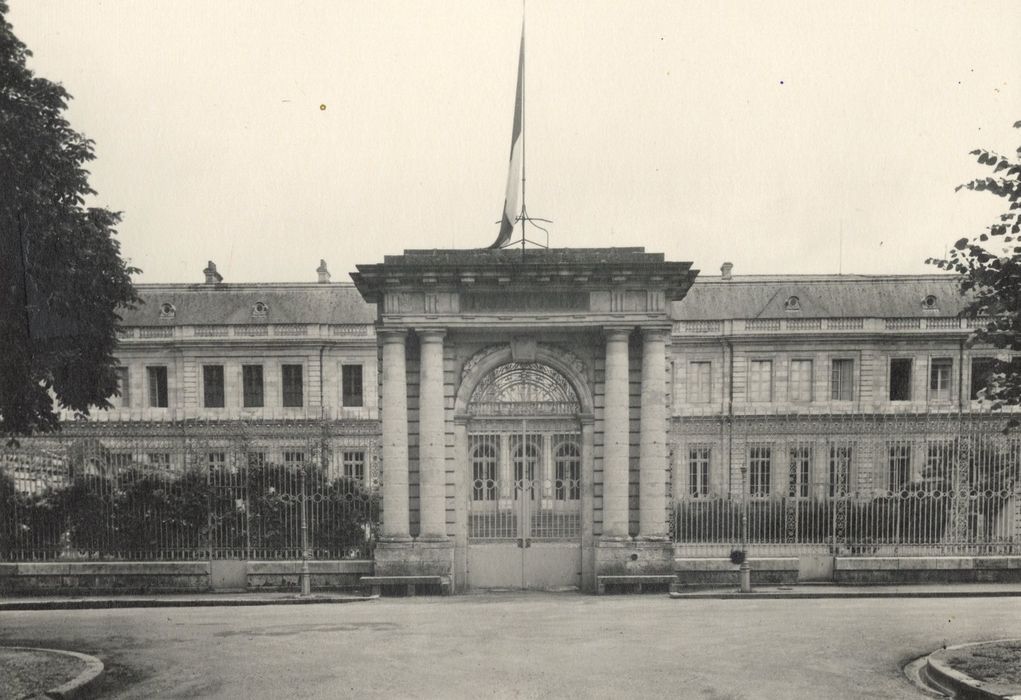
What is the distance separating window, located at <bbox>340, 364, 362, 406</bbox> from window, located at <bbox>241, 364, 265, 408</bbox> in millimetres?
3795

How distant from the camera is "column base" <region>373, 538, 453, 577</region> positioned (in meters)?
14.3

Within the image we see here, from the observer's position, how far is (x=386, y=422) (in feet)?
47.6

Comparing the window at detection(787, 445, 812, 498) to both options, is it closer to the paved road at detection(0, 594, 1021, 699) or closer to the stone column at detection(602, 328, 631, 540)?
the paved road at detection(0, 594, 1021, 699)

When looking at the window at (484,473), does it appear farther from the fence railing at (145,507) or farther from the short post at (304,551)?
the short post at (304,551)

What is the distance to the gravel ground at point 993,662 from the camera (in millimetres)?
7941

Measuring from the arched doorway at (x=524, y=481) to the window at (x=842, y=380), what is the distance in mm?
24108

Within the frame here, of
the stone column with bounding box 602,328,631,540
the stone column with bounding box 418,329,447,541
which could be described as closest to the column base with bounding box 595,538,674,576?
the stone column with bounding box 602,328,631,540

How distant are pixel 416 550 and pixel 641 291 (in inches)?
248

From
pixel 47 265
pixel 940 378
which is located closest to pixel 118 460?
pixel 47 265

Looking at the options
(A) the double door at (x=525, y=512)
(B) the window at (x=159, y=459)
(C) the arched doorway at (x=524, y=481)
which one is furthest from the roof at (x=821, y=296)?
(B) the window at (x=159, y=459)

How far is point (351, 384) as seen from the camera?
36.5 m

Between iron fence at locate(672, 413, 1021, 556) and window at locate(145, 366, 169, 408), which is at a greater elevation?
window at locate(145, 366, 169, 408)

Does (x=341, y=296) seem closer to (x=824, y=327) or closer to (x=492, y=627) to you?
(x=824, y=327)

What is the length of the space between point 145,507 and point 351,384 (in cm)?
2106
